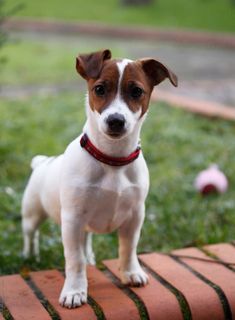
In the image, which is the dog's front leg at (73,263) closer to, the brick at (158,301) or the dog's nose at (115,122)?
the brick at (158,301)

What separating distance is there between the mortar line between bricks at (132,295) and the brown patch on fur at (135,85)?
0.82m

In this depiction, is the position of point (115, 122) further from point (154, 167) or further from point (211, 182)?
point (154, 167)

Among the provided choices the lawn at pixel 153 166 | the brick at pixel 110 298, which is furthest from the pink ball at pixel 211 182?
the brick at pixel 110 298

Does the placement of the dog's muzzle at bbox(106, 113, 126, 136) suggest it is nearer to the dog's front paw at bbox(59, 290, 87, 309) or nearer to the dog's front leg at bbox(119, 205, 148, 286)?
the dog's front leg at bbox(119, 205, 148, 286)

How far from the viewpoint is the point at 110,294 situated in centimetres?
273

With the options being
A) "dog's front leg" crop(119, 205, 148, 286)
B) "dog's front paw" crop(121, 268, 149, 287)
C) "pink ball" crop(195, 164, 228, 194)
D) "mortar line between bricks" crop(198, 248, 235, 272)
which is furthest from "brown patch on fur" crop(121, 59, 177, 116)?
"pink ball" crop(195, 164, 228, 194)

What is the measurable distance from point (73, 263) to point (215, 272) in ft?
2.45

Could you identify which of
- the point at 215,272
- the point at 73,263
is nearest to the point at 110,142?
the point at 73,263

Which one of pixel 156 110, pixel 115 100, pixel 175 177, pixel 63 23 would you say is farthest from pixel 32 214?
pixel 63 23

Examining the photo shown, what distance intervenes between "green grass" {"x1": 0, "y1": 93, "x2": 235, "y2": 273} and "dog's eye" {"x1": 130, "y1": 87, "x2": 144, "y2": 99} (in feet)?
3.87

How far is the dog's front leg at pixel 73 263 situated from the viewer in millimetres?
2623

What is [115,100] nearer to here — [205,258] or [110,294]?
[110,294]

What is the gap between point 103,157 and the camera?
2574 mm

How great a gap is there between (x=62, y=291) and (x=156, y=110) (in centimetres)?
416
